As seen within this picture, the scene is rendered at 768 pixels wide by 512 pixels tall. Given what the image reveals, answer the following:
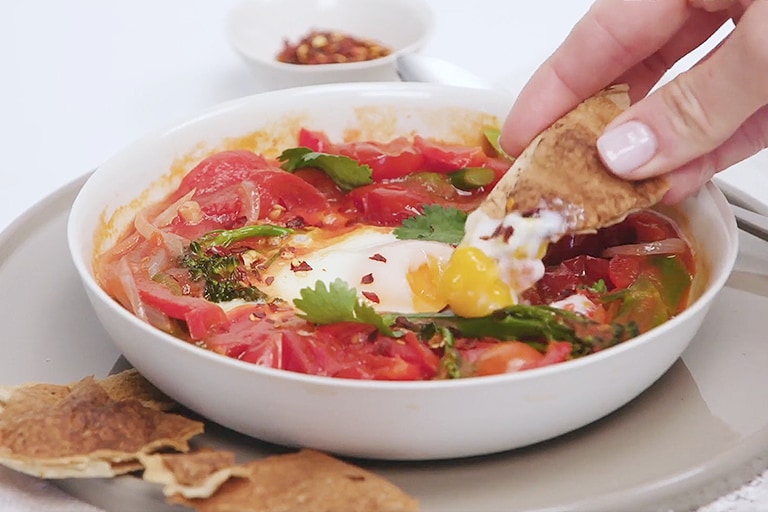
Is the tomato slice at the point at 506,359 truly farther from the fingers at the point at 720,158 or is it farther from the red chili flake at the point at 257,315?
the fingers at the point at 720,158

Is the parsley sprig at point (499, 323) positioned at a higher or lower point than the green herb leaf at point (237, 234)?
higher

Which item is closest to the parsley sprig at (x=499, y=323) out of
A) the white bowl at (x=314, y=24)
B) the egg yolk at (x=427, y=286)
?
the egg yolk at (x=427, y=286)

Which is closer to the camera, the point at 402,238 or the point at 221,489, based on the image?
the point at 221,489

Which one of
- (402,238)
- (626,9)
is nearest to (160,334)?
(402,238)

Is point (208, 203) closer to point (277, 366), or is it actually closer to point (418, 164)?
point (418, 164)

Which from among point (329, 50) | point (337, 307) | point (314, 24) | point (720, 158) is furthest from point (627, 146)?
point (314, 24)

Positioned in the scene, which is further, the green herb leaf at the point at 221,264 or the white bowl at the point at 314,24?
the white bowl at the point at 314,24

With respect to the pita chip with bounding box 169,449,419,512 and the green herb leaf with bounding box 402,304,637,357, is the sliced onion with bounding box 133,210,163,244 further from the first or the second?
the pita chip with bounding box 169,449,419,512

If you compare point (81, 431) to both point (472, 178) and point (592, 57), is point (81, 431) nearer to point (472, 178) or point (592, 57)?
point (472, 178)
